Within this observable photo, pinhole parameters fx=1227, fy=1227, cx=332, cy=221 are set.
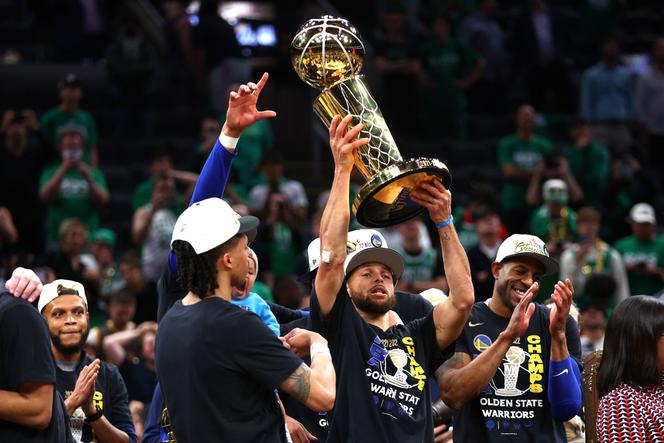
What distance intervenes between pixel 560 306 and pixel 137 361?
4.48 m

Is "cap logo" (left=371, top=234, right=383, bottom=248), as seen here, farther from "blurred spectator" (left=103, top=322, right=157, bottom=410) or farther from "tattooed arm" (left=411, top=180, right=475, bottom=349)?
"blurred spectator" (left=103, top=322, right=157, bottom=410)

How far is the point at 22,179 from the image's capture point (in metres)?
11.8

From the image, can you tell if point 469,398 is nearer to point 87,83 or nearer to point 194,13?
point 87,83

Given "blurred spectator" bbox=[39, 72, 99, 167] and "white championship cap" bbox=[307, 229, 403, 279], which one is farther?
"blurred spectator" bbox=[39, 72, 99, 167]

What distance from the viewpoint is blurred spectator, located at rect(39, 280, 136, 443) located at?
237 inches

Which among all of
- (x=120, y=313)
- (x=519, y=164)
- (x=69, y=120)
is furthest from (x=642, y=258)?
(x=69, y=120)

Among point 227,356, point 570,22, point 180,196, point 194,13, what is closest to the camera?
point 227,356

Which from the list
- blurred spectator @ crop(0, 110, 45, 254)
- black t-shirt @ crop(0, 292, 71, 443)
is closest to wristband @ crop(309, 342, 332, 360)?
black t-shirt @ crop(0, 292, 71, 443)

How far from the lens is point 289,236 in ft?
37.8

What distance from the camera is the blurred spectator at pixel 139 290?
10.4 meters

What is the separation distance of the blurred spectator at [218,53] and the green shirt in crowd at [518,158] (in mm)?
3035

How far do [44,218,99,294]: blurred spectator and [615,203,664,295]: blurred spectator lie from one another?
4.99 meters

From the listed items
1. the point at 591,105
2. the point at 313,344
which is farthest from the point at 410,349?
the point at 591,105

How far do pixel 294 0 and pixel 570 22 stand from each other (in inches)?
148
